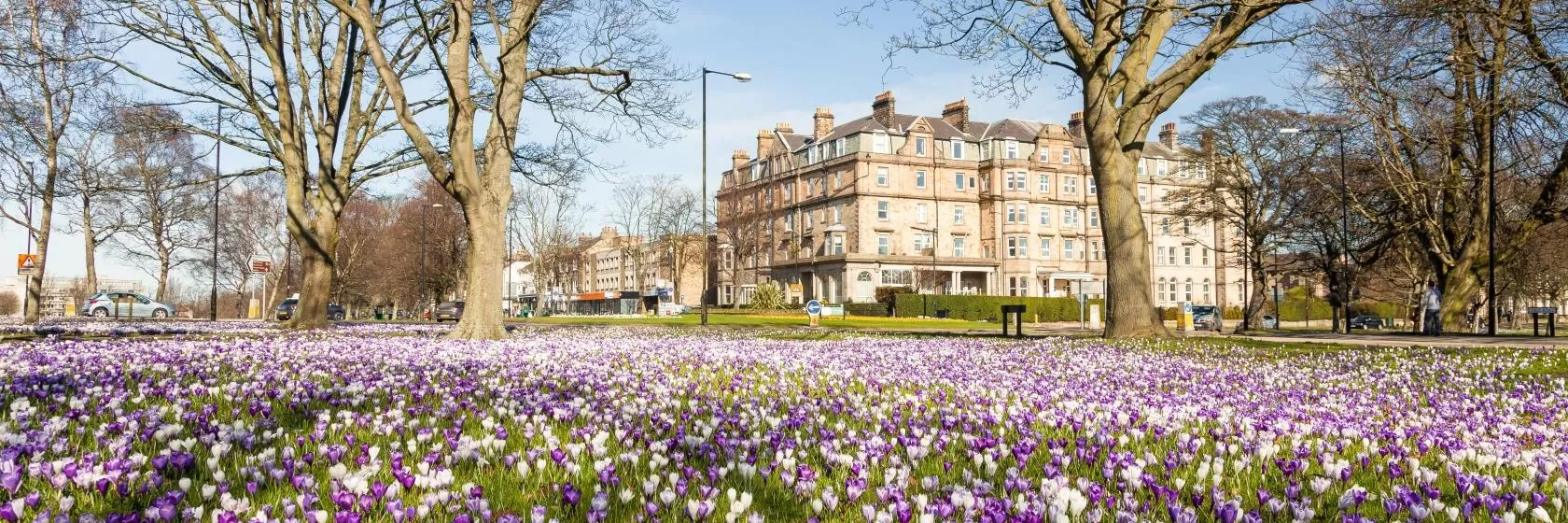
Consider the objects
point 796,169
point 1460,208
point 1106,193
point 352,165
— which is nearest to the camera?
point 1106,193

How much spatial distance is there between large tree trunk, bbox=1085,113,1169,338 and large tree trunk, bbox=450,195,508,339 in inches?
428

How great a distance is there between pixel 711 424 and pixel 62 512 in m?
3.02

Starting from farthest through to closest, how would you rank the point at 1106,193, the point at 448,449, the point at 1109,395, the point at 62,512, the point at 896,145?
the point at 896,145
the point at 1106,193
the point at 1109,395
the point at 448,449
the point at 62,512

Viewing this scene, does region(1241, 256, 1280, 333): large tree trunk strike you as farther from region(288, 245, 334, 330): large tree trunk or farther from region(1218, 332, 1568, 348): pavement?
region(288, 245, 334, 330): large tree trunk

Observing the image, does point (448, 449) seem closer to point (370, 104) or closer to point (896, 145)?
point (370, 104)

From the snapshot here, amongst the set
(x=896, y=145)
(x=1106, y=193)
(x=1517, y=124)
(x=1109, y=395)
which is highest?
(x=896, y=145)

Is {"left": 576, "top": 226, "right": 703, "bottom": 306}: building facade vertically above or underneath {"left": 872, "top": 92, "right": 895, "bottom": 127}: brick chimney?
underneath

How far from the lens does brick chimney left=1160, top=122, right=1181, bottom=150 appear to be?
9212 cm

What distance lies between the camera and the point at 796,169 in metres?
87.1

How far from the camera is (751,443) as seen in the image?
475 cm

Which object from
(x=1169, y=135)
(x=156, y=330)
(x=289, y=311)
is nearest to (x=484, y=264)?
(x=156, y=330)

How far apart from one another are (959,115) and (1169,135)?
74.3 ft

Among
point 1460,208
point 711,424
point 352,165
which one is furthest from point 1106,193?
point 1460,208

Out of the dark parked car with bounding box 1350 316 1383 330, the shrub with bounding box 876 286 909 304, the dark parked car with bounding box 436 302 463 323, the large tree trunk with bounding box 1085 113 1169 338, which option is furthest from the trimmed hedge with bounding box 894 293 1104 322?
the large tree trunk with bounding box 1085 113 1169 338
